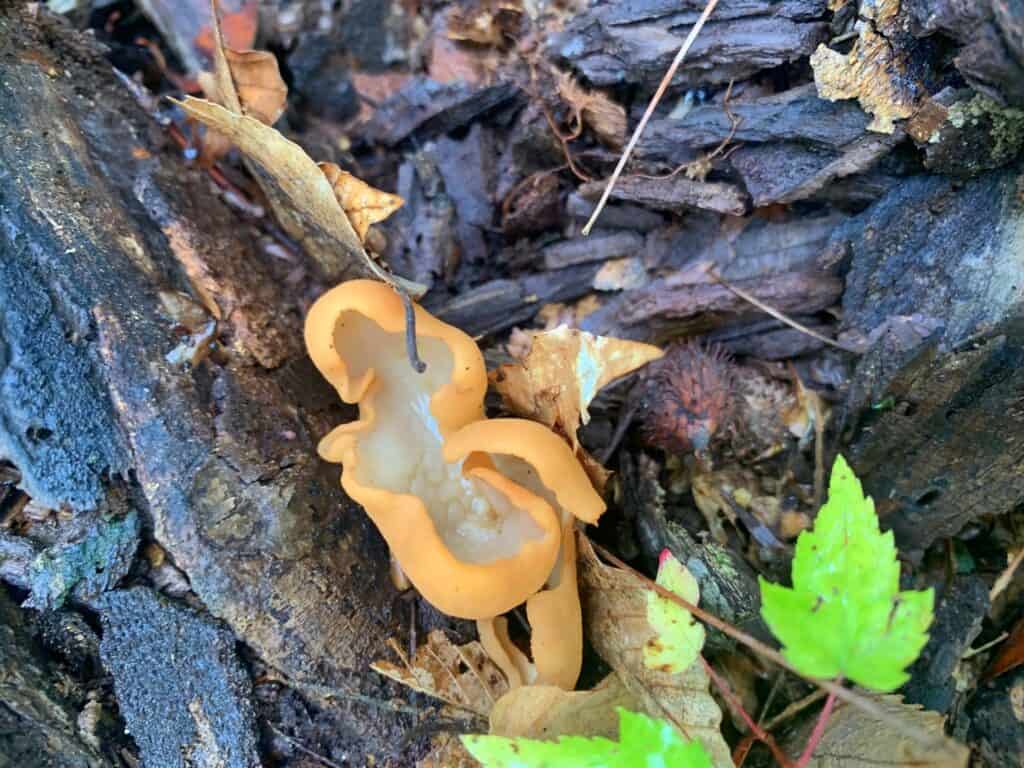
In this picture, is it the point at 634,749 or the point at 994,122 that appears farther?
the point at 994,122

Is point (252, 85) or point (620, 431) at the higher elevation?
point (252, 85)

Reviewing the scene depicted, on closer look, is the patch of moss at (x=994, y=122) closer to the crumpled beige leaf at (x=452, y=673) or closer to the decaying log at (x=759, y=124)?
the decaying log at (x=759, y=124)

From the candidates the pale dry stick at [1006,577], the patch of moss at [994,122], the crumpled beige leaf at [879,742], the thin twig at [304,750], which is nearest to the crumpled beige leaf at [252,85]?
the thin twig at [304,750]

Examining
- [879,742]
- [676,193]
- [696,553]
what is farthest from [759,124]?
[879,742]

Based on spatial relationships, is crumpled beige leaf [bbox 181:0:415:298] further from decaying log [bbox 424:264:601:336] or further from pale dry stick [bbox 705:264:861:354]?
pale dry stick [bbox 705:264:861:354]

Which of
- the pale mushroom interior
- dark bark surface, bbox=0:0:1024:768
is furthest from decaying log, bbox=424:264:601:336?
the pale mushroom interior

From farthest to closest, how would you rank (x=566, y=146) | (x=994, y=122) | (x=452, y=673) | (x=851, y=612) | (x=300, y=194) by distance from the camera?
(x=566, y=146), (x=300, y=194), (x=452, y=673), (x=994, y=122), (x=851, y=612)

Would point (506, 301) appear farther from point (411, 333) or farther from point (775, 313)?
point (775, 313)
